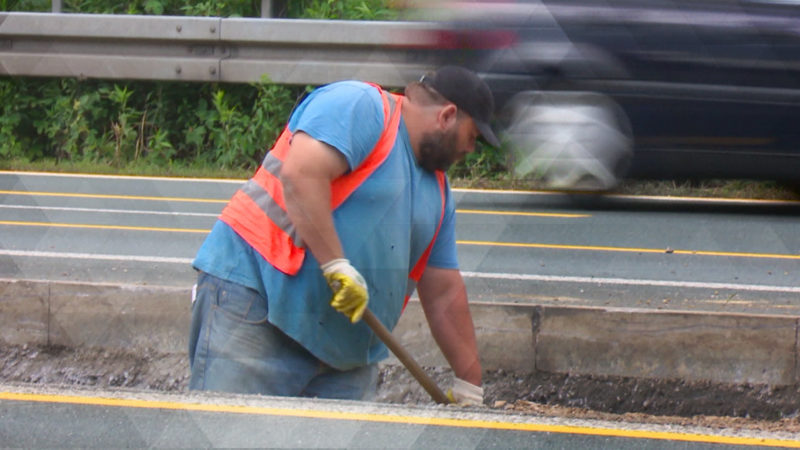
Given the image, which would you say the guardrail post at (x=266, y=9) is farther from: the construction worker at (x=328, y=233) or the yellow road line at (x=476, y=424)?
the yellow road line at (x=476, y=424)

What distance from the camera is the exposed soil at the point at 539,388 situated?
478cm

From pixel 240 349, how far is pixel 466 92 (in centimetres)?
107

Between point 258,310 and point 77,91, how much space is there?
9.57 metres

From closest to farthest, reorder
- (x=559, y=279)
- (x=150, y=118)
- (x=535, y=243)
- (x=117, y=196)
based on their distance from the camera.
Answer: (x=559, y=279), (x=535, y=243), (x=117, y=196), (x=150, y=118)

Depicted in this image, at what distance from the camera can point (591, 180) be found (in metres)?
5.36

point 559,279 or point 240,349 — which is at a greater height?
point 240,349

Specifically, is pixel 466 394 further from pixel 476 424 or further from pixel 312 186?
pixel 312 186

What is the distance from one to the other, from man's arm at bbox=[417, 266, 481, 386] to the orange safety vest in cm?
62

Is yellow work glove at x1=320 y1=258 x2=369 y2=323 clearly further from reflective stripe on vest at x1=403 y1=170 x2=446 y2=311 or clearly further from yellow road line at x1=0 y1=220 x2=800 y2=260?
yellow road line at x1=0 y1=220 x2=800 y2=260

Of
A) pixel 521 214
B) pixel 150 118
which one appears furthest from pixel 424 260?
pixel 150 118

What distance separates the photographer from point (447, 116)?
11.3ft

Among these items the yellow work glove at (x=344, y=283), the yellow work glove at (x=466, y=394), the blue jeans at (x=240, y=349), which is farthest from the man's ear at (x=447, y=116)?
the yellow work glove at (x=466, y=394)

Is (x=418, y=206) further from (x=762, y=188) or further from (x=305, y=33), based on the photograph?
(x=305, y=33)

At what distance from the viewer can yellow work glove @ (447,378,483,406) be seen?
157 inches
